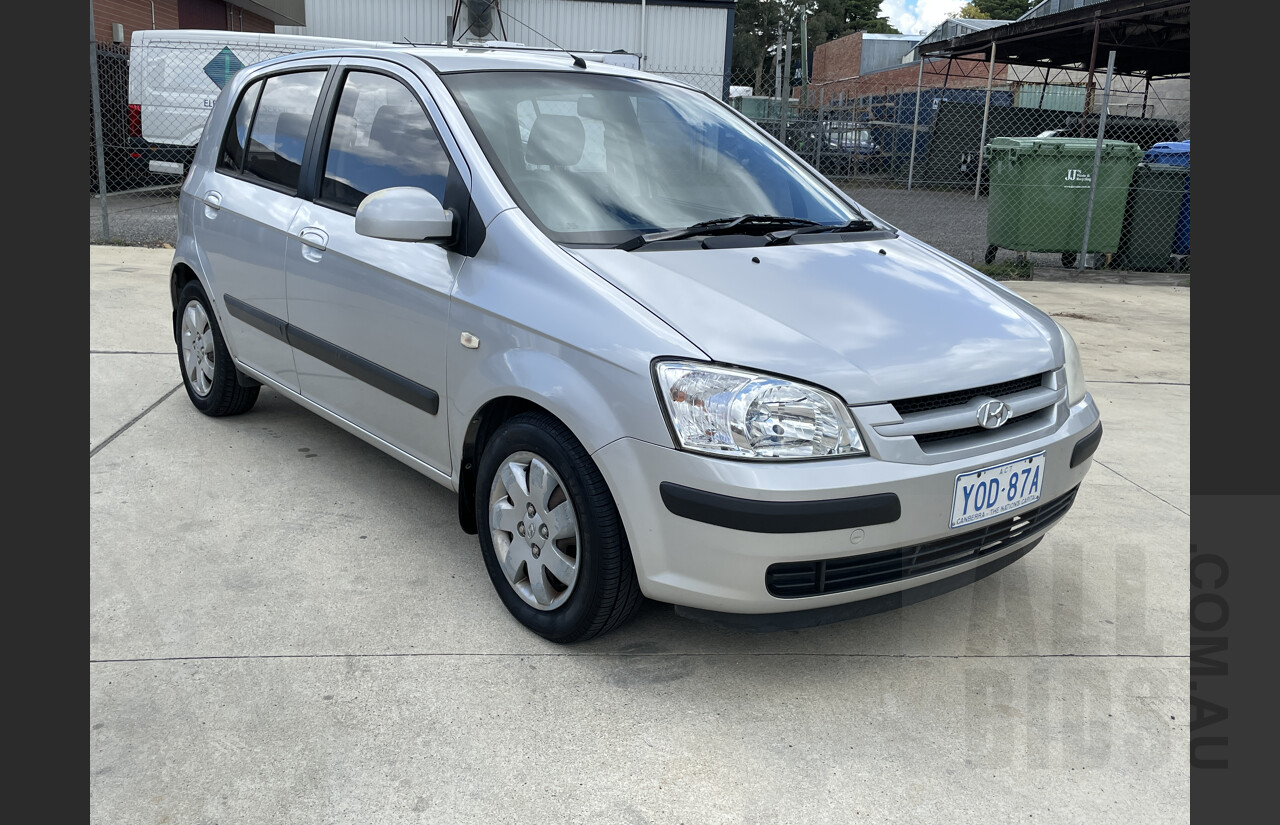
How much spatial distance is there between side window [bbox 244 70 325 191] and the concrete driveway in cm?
122

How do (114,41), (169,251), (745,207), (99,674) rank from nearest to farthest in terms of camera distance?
(99,674)
(745,207)
(169,251)
(114,41)

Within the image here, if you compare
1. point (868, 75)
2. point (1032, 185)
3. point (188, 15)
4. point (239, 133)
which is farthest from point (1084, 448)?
point (868, 75)

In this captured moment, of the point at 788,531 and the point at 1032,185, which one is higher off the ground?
the point at 1032,185

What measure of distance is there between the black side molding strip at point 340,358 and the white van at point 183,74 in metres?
11.3

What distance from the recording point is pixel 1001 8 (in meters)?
66.8

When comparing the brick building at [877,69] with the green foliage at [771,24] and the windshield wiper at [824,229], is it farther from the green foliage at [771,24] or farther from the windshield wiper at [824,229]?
the windshield wiper at [824,229]

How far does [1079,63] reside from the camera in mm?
28750

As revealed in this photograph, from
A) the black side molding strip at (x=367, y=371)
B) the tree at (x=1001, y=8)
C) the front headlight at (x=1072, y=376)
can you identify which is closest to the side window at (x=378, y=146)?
the black side molding strip at (x=367, y=371)

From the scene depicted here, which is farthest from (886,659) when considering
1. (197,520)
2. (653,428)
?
(197,520)

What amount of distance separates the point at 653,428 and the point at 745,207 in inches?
48.3

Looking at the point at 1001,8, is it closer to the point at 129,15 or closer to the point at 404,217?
the point at 129,15

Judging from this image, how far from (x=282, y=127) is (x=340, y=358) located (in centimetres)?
111

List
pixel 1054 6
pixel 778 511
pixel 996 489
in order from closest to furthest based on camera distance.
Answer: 1. pixel 778 511
2. pixel 996 489
3. pixel 1054 6

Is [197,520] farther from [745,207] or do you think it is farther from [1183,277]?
[1183,277]
